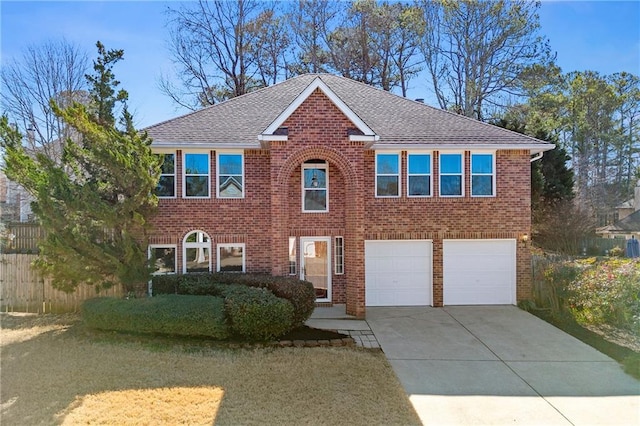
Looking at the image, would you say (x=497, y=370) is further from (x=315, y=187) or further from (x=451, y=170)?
(x=315, y=187)

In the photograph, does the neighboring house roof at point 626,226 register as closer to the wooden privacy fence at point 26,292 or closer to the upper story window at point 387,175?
the upper story window at point 387,175

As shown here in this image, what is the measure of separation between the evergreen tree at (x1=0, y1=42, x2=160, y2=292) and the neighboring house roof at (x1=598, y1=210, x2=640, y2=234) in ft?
108

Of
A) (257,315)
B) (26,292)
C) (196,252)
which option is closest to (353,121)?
(257,315)

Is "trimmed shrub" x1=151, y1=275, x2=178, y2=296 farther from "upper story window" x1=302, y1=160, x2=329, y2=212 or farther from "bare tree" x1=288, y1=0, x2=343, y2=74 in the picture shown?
"bare tree" x1=288, y1=0, x2=343, y2=74

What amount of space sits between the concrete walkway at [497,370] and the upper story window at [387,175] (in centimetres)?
388

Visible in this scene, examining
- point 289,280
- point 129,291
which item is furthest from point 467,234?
point 129,291

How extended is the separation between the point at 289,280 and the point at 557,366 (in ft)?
20.4

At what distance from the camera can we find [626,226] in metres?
29.9

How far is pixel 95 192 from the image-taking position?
373 inches

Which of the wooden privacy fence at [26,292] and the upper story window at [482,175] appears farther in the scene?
the upper story window at [482,175]

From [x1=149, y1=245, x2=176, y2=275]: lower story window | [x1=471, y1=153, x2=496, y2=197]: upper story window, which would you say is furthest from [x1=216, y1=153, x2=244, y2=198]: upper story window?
[x1=471, y1=153, x2=496, y2=197]: upper story window

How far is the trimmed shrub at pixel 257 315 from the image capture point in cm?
859

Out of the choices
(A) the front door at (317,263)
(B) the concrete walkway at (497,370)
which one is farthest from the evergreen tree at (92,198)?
(B) the concrete walkway at (497,370)

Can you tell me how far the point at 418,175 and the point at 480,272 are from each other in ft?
12.6
